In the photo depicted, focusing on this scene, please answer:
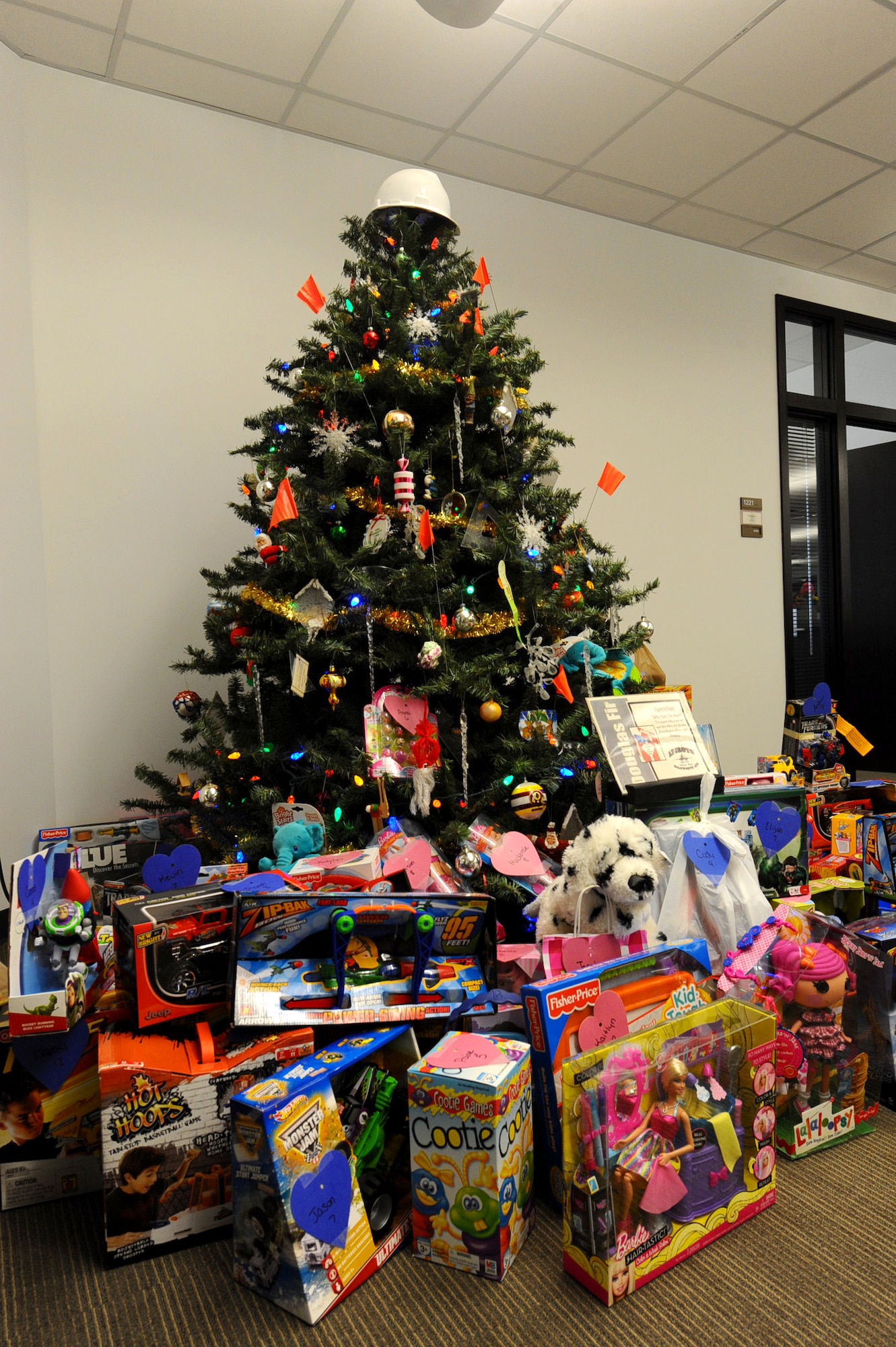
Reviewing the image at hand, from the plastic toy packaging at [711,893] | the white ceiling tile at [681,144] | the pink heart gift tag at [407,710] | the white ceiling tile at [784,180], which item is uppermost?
the white ceiling tile at [784,180]

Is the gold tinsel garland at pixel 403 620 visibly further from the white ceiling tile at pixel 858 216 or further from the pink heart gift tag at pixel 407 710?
the white ceiling tile at pixel 858 216

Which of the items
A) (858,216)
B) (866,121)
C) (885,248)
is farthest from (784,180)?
(885,248)

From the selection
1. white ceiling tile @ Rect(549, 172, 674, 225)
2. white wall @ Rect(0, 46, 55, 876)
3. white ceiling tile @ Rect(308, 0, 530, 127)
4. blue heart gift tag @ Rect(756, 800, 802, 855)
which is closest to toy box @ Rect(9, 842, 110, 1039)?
white wall @ Rect(0, 46, 55, 876)

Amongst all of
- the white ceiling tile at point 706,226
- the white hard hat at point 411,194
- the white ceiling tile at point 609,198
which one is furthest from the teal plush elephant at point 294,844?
the white ceiling tile at point 706,226

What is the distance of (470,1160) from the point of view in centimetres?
118

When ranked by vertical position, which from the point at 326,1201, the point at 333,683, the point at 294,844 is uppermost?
the point at 333,683

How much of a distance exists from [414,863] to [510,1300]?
29.1 inches

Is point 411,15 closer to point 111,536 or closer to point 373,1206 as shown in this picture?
point 111,536

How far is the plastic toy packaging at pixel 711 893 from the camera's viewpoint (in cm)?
167

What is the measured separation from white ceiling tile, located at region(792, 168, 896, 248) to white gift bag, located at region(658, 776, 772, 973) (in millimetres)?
3203

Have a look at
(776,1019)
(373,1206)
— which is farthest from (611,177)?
(373,1206)

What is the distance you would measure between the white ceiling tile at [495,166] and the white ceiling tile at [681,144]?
0.62 feet

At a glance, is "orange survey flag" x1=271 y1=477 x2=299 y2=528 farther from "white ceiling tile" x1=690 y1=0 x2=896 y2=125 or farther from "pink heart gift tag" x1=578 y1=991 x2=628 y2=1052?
"white ceiling tile" x1=690 y1=0 x2=896 y2=125

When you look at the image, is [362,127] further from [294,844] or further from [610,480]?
[294,844]
